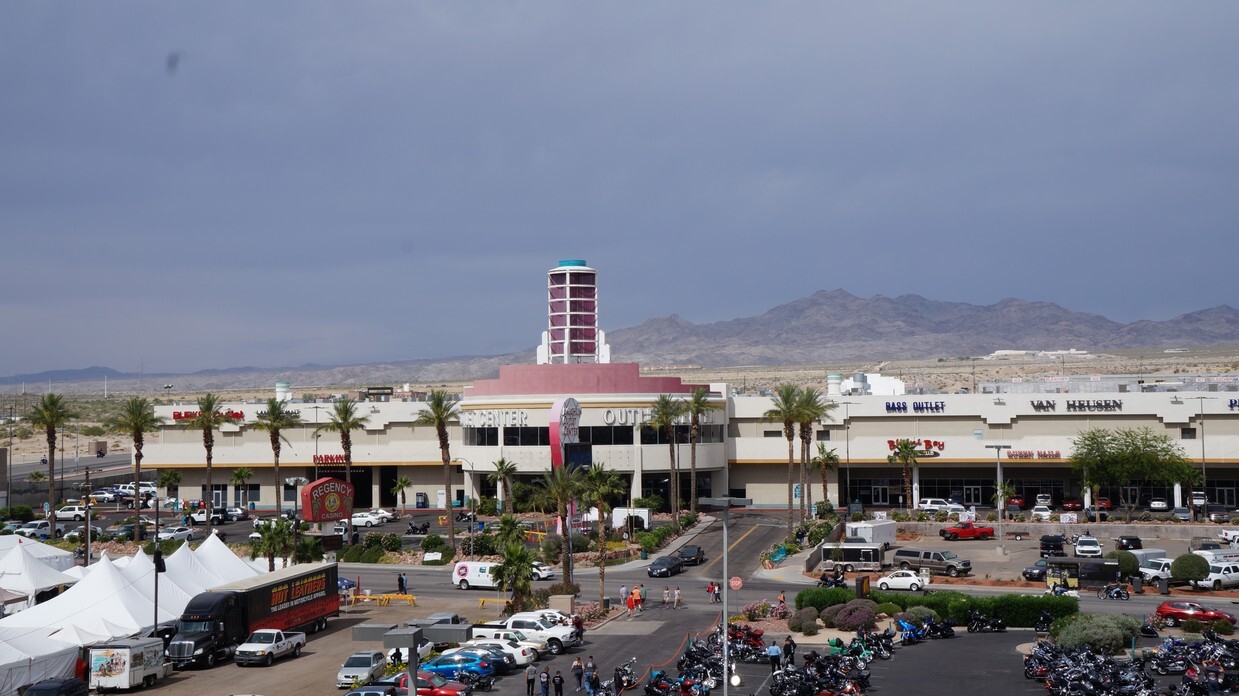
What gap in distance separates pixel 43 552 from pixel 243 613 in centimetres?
2439

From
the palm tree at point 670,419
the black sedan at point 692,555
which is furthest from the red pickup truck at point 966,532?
the palm tree at point 670,419

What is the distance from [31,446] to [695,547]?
147 m

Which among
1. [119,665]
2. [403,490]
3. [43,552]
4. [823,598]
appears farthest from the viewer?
[403,490]

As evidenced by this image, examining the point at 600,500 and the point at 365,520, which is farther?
the point at 365,520

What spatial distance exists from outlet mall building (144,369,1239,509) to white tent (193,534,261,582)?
111ft

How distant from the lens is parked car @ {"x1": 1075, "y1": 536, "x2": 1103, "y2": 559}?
71125 mm

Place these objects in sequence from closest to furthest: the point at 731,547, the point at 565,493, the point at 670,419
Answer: the point at 565,493 < the point at 731,547 < the point at 670,419

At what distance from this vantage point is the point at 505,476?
9494 centimetres

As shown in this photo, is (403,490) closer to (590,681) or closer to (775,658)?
(775,658)

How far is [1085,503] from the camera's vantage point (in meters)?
96.5

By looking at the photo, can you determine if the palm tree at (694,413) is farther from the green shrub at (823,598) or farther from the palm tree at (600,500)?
the green shrub at (823,598)

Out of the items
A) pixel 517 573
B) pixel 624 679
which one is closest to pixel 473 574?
pixel 517 573

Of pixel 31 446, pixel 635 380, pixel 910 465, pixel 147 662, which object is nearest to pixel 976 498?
pixel 910 465

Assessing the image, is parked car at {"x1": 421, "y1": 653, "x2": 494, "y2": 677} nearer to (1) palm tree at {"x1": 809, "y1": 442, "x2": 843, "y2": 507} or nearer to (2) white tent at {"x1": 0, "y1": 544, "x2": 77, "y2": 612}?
(2) white tent at {"x1": 0, "y1": 544, "x2": 77, "y2": 612}
